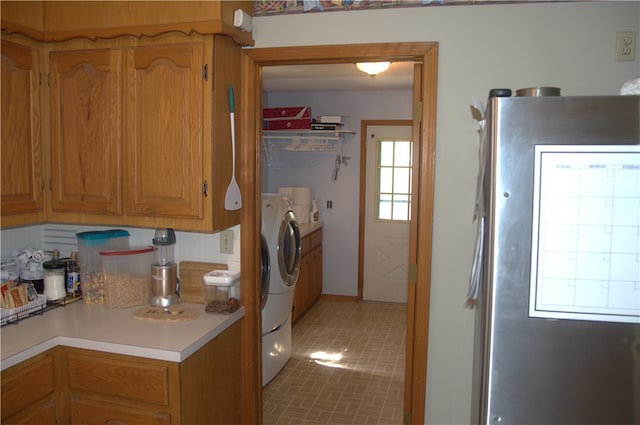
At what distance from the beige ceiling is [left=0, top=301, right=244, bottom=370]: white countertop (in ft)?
8.19

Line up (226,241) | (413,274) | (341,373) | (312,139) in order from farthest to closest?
(312,139) < (341,373) < (226,241) < (413,274)

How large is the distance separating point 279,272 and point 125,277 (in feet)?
4.20

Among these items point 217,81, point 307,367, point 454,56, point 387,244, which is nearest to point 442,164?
A: point 454,56

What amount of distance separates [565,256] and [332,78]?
3777mm

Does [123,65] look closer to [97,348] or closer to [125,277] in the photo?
[125,277]

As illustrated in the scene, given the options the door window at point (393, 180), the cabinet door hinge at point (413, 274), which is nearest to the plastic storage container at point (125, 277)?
the cabinet door hinge at point (413, 274)

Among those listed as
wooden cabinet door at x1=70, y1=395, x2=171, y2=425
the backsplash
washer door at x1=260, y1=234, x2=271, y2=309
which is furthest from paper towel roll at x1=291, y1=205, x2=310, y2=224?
wooden cabinet door at x1=70, y1=395, x2=171, y2=425

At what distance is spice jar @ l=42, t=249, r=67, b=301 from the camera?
235cm

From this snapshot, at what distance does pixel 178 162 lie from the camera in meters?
2.14

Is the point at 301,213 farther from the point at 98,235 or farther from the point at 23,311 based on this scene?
the point at 23,311

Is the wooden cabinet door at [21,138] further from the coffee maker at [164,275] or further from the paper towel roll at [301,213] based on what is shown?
the paper towel roll at [301,213]

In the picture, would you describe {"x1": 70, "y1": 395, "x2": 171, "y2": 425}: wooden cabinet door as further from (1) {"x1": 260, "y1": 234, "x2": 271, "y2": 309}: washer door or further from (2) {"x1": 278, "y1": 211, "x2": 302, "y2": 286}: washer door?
(2) {"x1": 278, "y1": 211, "x2": 302, "y2": 286}: washer door

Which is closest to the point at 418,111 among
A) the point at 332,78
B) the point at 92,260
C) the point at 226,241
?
the point at 226,241

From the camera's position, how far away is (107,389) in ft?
6.45
